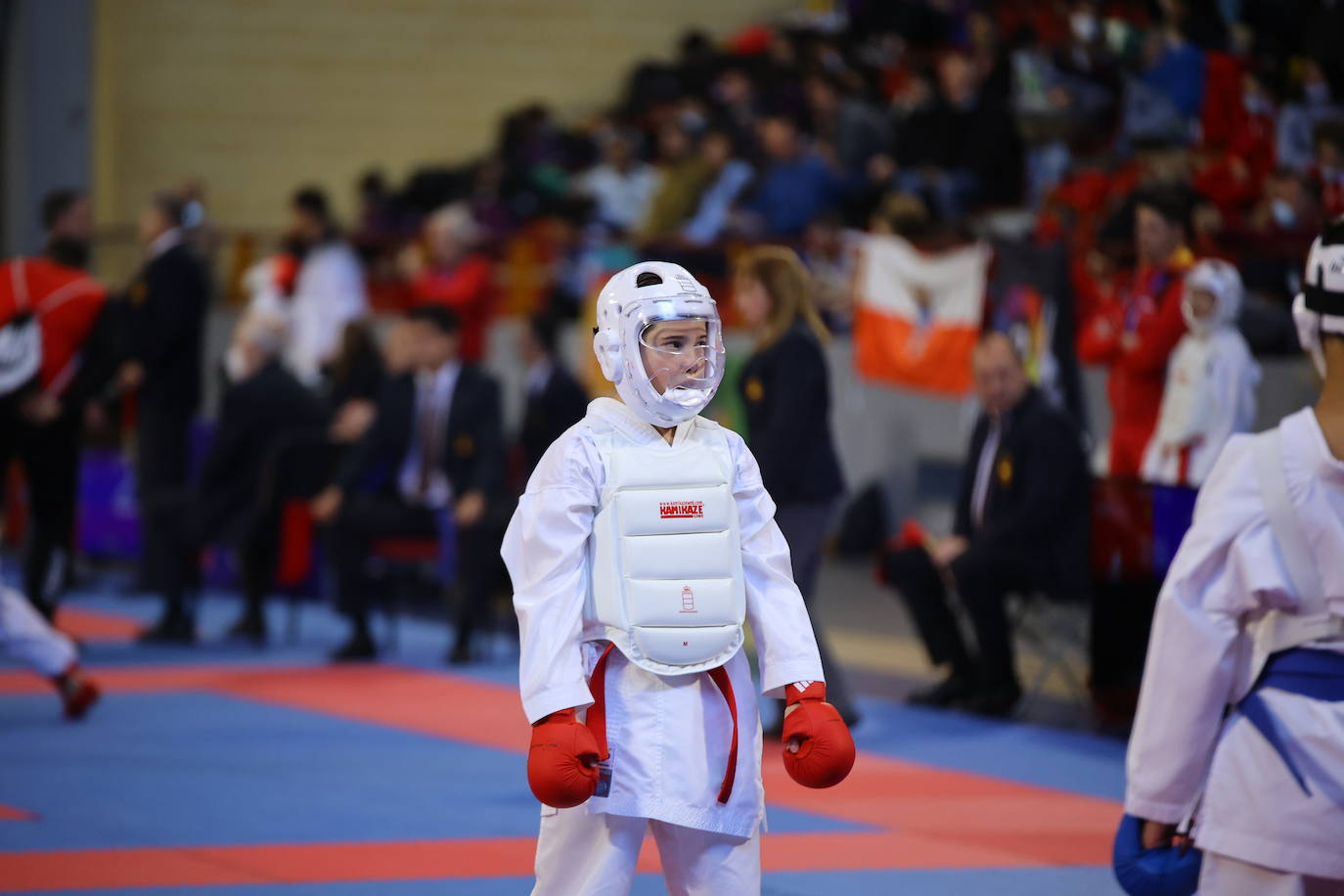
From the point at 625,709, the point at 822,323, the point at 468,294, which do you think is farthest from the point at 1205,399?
the point at 468,294

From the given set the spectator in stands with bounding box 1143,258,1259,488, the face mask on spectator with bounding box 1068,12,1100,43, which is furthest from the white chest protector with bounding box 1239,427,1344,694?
the face mask on spectator with bounding box 1068,12,1100,43

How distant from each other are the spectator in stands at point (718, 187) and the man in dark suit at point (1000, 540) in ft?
21.1

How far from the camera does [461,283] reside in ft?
43.0

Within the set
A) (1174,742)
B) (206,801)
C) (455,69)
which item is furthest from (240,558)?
(455,69)

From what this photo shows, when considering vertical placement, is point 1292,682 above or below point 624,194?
below

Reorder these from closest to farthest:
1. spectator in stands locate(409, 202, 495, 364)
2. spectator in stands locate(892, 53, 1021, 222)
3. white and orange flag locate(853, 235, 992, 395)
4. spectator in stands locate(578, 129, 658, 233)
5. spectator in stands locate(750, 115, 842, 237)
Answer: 1. white and orange flag locate(853, 235, 992, 395)
2. spectator in stands locate(892, 53, 1021, 222)
3. spectator in stands locate(750, 115, 842, 237)
4. spectator in stands locate(409, 202, 495, 364)
5. spectator in stands locate(578, 129, 658, 233)

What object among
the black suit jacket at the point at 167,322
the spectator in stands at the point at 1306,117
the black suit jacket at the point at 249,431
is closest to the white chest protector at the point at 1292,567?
the black suit jacket at the point at 249,431

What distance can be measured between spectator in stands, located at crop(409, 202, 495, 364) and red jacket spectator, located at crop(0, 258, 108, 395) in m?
4.86

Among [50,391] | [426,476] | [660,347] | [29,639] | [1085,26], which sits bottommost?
[29,639]

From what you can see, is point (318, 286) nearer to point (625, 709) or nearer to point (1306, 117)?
point (1306, 117)

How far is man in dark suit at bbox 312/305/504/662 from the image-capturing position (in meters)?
8.66

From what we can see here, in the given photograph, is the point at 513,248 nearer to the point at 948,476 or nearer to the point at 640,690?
the point at 948,476

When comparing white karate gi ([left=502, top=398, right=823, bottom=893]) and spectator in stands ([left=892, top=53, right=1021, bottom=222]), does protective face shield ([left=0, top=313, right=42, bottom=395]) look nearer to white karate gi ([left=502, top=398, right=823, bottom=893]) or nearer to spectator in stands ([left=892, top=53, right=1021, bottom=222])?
white karate gi ([left=502, top=398, right=823, bottom=893])

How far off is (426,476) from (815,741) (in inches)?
237
